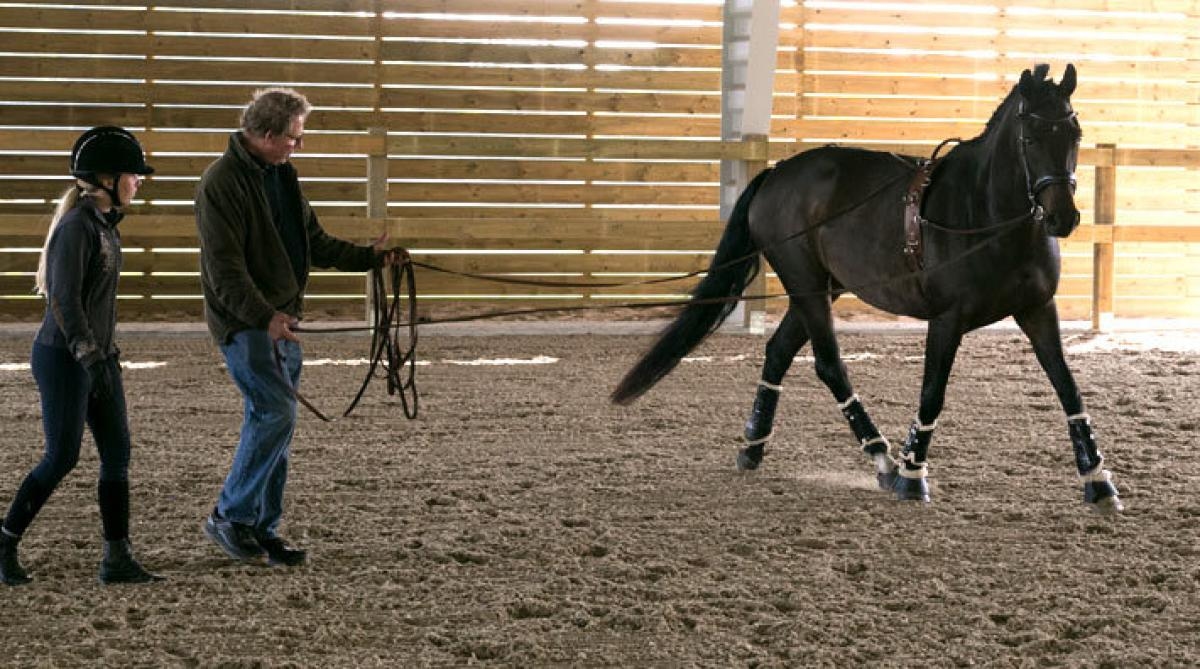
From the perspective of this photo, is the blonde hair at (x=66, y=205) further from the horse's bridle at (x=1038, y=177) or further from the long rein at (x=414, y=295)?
the horse's bridle at (x=1038, y=177)

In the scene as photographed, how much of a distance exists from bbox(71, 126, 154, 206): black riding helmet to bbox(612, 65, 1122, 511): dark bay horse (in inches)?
95.8

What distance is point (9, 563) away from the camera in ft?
13.1

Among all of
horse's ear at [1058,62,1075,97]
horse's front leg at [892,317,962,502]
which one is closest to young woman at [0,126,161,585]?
horse's front leg at [892,317,962,502]

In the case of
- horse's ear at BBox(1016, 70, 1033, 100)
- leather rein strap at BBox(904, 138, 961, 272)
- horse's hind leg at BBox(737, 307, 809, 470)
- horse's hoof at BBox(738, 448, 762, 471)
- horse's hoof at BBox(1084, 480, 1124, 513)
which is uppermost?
horse's ear at BBox(1016, 70, 1033, 100)

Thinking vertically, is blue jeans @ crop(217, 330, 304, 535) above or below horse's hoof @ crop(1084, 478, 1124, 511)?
above

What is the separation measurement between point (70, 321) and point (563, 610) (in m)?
1.48

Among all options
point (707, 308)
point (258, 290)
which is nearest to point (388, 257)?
point (258, 290)

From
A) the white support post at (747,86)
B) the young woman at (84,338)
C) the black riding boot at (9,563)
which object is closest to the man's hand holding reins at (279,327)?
the young woman at (84,338)

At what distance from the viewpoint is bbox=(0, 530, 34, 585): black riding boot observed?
3.99 metres

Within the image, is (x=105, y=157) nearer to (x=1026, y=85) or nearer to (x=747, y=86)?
(x=1026, y=85)

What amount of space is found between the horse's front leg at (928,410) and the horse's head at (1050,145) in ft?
1.82

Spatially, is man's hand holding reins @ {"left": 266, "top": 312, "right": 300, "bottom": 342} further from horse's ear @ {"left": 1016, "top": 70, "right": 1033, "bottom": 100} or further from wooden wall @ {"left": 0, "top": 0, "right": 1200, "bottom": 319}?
wooden wall @ {"left": 0, "top": 0, "right": 1200, "bottom": 319}

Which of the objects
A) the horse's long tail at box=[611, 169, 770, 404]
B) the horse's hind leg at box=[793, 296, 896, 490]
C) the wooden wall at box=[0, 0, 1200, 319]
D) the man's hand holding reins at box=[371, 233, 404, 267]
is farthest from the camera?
the wooden wall at box=[0, 0, 1200, 319]

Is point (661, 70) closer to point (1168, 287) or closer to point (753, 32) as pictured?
point (753, 32)
